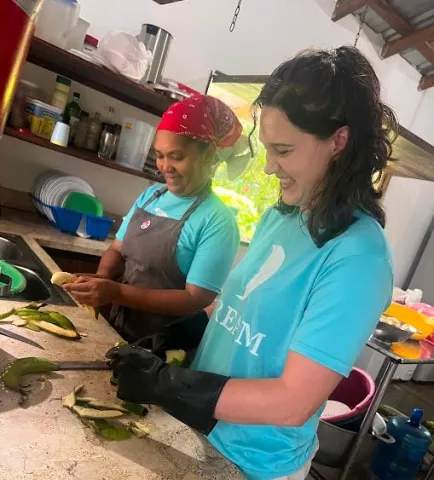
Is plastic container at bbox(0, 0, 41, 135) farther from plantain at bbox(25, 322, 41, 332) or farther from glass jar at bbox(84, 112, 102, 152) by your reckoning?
glass jar at bbox(84, 112, 102, 152)

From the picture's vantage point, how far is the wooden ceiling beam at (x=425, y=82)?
15.8 ft

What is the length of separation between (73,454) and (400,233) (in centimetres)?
531

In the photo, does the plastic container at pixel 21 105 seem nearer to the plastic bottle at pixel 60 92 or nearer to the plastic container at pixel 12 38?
the plastic bottle at pixel 60 92

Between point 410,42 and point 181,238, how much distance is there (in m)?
3.71

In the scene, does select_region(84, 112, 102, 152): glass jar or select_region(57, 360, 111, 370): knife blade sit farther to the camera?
select_region(84, 112, 102, 152): glass jar

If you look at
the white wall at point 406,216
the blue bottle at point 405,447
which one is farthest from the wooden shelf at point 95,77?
the white wall at point 406,216

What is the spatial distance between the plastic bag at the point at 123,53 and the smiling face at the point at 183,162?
0.98 metres

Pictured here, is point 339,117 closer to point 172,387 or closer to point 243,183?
point 172,387

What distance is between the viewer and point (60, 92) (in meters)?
2.47

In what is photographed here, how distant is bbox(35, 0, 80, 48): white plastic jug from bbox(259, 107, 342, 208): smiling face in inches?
66.8

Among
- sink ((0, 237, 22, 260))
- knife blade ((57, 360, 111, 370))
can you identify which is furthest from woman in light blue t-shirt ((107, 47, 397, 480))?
sink ((0, 237, 22, 260))

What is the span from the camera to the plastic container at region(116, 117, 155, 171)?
8.80 ft

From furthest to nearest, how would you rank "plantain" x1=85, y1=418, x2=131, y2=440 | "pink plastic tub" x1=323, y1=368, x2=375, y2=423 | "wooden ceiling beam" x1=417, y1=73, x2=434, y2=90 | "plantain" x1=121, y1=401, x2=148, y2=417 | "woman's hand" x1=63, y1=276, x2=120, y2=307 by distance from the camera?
"wooden ceiling beam" x1=417, y1=73, x2=434, y2=90 → "pink plastic tub" x1=323, y1=368, x2=375, y2=423 → "woman's hand" x1=63, y1=276, x2=120, y2=307 → "plantain" x1=121, y1=401, x2=148, y2=417 → "plantain" x1=85, y1=418, x2=131, y2=440

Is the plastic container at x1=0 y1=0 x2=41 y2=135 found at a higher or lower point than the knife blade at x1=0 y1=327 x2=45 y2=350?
higher
